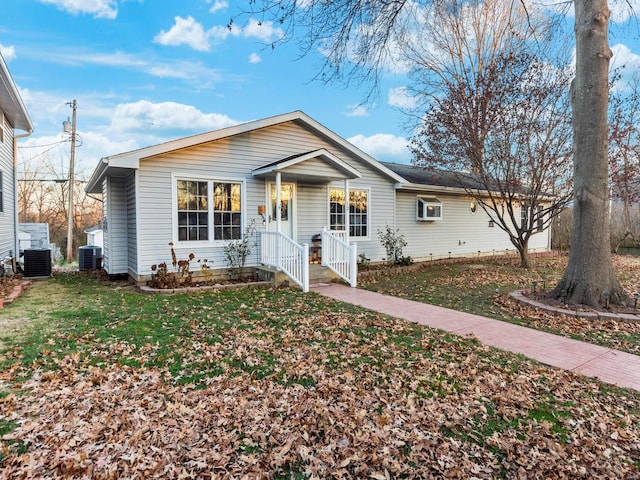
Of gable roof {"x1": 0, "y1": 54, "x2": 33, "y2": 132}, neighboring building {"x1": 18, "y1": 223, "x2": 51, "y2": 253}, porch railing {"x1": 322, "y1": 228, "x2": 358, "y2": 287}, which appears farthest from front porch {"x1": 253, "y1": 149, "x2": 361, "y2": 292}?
neighboring building {"x1": 18, "y1": 223, "x2": 51, "y2": 253}

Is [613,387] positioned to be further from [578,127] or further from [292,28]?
[292,28]

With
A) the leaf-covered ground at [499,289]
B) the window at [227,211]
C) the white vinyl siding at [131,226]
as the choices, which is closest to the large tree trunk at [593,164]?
the leaf-covered ground at [499,289]

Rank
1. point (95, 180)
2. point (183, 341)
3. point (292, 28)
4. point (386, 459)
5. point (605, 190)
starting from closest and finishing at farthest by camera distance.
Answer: point (386, 459), point (183, 341), point (292, 28), point (605, 190), point (95, 180)

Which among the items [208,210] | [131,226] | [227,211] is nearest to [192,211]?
[208,210]

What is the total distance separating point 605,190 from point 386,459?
6.65 m

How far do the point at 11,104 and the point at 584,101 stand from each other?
13.4 meters

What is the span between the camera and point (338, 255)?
9.79 metres

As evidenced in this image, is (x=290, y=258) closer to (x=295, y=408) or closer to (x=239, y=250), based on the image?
(x=239, y=250)

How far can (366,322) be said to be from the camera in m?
5.78

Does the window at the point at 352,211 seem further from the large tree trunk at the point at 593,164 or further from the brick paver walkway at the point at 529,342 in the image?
the large tree trunk at the point at 593,164

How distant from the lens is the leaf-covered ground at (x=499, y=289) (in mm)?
5445

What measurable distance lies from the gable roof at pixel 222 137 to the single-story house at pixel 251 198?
1.0 inches

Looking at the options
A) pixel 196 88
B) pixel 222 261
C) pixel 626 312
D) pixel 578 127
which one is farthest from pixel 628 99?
pixel 196 88

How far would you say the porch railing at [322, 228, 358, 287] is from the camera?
→ 9547 mm
